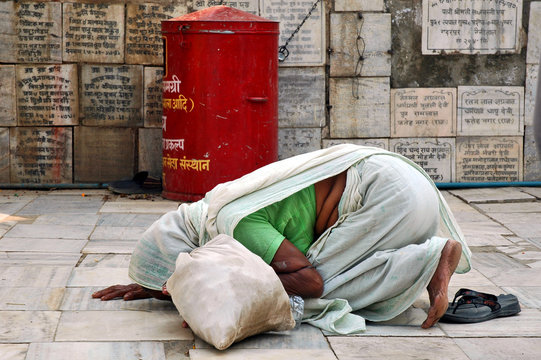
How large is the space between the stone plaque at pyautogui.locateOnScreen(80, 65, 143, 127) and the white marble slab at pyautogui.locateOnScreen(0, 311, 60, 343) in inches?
154

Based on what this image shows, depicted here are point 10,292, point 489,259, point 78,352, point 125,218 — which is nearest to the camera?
point 78,352

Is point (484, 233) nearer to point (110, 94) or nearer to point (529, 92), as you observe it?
point (529, 92)

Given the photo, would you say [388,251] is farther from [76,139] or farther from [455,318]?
[76,139]

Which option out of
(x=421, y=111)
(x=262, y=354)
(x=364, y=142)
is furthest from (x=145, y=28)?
(x=262, y=354)

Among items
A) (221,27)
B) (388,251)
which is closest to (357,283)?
(388,251)

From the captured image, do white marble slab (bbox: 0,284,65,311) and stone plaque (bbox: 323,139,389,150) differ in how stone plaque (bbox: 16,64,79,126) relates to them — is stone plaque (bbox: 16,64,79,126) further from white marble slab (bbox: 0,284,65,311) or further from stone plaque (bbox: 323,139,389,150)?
white marble slab (bbox: 0,284,65,311)

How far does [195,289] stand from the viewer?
3496 millimetres

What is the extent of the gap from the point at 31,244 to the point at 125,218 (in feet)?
3.44

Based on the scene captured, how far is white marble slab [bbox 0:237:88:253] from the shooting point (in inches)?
208

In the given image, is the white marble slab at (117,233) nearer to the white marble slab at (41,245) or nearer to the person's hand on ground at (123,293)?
the white marble slab at (41,245)

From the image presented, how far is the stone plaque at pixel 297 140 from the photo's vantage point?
7.73m

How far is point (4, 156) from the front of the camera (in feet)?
25.0

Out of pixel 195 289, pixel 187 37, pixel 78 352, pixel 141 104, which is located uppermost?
pixel 187 37

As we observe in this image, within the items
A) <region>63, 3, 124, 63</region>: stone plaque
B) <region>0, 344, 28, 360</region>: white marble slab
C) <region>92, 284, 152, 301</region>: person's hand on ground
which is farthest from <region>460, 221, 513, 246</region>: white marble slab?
<region>63, 3, 124, 63</region>: stone plaque
